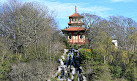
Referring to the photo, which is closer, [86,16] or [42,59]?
[42,59]

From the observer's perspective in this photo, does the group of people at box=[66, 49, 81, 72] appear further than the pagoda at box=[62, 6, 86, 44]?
No

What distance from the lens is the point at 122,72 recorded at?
18.6 metres

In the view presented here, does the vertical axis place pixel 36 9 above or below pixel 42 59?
above

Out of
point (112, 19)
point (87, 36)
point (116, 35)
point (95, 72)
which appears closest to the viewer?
point (95, 72)

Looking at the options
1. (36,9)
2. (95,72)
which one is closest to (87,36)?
(36,9)

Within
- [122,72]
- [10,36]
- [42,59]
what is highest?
[10,36]

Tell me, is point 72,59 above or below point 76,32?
below

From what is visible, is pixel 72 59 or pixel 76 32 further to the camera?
pixel 76 32

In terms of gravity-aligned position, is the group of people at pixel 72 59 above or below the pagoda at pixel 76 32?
below

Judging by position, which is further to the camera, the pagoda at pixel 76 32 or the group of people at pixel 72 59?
the pagoda at pixel 76 32

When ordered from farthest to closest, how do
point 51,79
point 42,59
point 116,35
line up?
point 116,35
point 42,59
point 51,79

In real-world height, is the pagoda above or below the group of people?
above

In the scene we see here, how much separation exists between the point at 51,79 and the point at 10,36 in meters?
12.9

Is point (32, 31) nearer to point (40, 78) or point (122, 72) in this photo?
point (40, 78)
